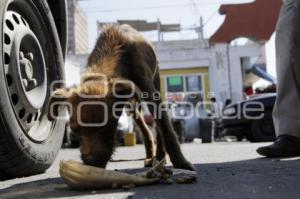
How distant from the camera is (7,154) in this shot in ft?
11.4

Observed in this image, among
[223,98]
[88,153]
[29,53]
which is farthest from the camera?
[223,98]

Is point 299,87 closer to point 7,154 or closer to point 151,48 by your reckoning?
point 151,48

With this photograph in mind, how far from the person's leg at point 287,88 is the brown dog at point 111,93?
1230 millimetres

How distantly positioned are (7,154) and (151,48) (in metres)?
2.02

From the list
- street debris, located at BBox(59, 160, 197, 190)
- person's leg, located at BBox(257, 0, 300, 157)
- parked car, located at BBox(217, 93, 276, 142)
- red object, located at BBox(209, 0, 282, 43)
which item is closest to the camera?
street debris, located at BBox(59, 160, 197, 190)

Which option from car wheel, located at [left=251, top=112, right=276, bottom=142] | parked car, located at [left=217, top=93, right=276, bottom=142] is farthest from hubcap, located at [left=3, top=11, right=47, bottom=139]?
car wheel, located at [left=251, top=112, right=276, bottom=142]

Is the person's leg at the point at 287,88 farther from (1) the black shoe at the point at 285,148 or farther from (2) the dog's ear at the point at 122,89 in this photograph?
(2) the dog's ear at the point at 122,89

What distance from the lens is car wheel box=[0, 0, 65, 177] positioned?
350 cm

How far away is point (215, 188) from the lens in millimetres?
3021

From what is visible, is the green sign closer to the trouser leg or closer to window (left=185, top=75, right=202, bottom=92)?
window (left=185, top=75, right=202, bottom=92)

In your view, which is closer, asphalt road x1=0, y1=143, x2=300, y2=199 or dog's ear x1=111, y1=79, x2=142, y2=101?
asphalt road x1=0, y1=143, x2=300, y2=199

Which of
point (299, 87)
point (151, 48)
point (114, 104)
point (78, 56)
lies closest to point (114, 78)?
point (114, 104)

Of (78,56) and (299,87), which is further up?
(78,56)

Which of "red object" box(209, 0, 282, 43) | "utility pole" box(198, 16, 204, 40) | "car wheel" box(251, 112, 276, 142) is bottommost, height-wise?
"car wheel" box(251, 112, 276, 142)
